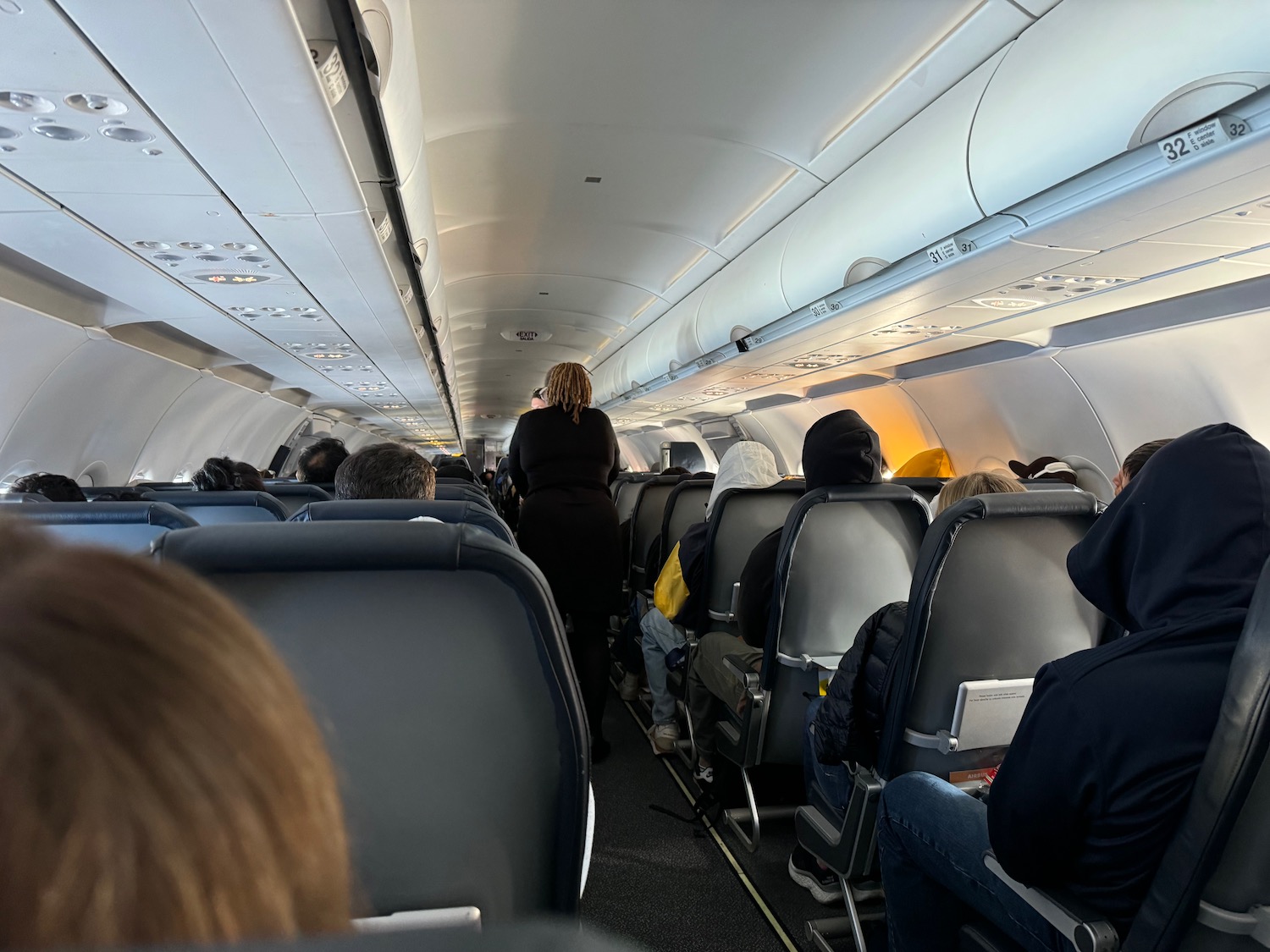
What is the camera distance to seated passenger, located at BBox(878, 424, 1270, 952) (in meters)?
1.49

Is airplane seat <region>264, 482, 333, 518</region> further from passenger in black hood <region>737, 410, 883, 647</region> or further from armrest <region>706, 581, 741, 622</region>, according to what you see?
passenger in black hood <region>737, 410, 883, 647</region>

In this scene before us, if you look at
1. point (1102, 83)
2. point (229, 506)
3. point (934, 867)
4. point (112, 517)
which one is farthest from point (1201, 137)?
point (229, 506)

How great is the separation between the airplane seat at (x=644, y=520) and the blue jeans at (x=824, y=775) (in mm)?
2897

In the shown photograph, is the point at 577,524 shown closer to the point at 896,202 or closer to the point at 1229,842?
the point at 896,202

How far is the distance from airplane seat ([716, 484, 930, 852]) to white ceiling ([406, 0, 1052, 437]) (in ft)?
7.75

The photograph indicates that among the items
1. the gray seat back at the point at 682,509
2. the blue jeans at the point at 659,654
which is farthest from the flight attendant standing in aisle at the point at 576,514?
the gray seat back at the point at 682,509

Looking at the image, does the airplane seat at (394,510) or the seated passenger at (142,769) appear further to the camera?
the airplane seat at (394,510)

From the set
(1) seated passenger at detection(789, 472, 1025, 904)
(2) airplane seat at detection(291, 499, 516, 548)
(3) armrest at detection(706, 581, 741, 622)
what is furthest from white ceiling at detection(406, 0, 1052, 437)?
(3) armrest at detection(706, 581, 741, 622)

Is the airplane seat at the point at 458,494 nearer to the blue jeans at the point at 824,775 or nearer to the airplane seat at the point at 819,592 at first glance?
the airplane seat at the point at 819,592

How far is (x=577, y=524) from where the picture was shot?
4.36 m

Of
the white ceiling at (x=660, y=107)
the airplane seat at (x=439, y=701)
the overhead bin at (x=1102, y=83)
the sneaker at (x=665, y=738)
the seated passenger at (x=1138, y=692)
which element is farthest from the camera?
the sneaker at (x=665, y=738)

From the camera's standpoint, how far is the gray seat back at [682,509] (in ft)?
16.3

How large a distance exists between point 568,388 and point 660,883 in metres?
2.54

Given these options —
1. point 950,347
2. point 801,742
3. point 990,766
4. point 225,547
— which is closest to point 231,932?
point 225,547
